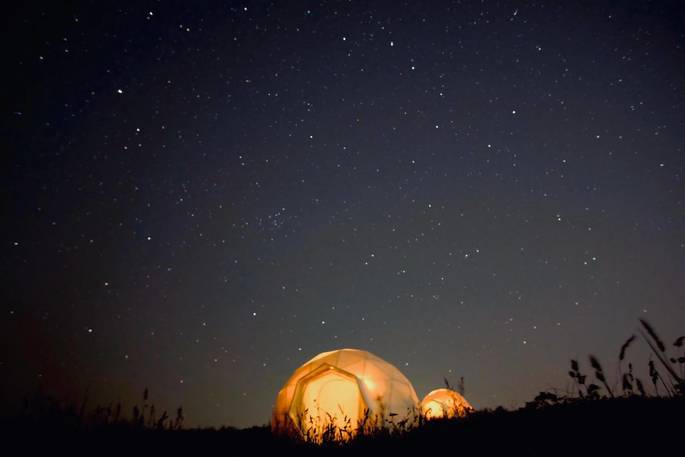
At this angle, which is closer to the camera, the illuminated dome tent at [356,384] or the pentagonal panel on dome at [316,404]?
the pentagonal panel on dome at [316,404]

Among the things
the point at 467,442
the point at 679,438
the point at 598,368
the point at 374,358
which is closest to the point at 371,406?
the point at 374,358

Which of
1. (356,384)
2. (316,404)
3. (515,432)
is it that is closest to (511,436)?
(515,432)

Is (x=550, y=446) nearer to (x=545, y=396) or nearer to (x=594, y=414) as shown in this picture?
(x=545, y=396)

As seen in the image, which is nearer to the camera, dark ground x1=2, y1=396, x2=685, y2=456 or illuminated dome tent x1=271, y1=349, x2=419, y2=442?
dark ground x1=2, y1=396, x2=685, y2=456

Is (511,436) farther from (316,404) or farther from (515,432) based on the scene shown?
(316,404)

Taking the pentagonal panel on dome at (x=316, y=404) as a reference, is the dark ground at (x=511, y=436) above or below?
below

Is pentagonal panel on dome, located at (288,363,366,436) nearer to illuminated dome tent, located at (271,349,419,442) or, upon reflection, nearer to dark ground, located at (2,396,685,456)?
illuminated dome tent, located at (271,349,419,442)

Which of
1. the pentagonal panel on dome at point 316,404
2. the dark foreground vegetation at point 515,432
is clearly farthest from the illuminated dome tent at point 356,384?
the dark foreground vegetation at point 515,432

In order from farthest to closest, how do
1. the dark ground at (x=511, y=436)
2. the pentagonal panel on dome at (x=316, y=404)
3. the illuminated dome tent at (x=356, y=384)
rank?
the illuminated dome tent at (x=356, y=384), the pentagonal panel on dome at (x=316, y=404), the dark ground at (x=511, y=436)

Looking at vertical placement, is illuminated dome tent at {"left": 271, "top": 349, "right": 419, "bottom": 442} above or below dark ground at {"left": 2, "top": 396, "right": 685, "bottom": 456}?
above

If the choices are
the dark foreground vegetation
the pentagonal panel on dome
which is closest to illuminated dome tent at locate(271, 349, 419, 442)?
the pentagonal panel on dome

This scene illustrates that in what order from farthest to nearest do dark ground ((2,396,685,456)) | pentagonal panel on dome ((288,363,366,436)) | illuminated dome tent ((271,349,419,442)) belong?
1. illuminated dome tent ((271,349,419,442))
2. pentagonal panel on dome ((288,363,366,436))
3. dark ground ((2,396,685,456))

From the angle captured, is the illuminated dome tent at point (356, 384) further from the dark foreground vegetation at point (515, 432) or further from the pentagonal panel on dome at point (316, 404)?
the dark foreground vegetation at point (515, 432)

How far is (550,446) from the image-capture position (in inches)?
107
